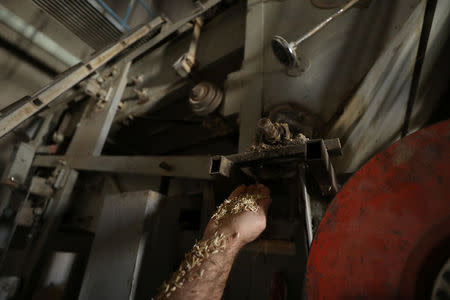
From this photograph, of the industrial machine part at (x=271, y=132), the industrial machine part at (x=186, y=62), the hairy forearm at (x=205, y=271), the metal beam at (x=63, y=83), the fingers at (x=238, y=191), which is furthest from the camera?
the industrial machine part at (x=186, y=62)

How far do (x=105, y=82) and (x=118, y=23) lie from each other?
1132 millimetres

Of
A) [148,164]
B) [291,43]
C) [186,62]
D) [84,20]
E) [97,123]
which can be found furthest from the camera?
[84,20]

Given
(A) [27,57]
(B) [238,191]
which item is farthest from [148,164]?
(A) [27,57]

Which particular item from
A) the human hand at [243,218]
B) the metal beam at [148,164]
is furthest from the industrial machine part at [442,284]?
the metal beam at [148,164]

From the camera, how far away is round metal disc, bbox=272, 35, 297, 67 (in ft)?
3.42

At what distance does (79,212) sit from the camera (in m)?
2.20

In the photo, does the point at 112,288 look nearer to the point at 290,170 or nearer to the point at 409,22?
the point at 290,170

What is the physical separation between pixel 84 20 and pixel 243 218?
3.56m

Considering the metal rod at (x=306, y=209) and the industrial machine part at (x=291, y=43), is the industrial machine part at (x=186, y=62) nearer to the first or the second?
the industrial machine part at (x=291, y=43)

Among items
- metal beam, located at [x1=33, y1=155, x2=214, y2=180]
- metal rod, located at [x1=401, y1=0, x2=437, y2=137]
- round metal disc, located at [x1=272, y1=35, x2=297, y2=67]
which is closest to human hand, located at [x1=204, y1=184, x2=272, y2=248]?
metal beam, located at [x1=33, y1=155, x2=214, y2=180]

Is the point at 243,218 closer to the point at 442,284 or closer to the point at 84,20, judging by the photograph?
the point at 442,284

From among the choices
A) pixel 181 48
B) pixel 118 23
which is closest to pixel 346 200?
pixel 181 48

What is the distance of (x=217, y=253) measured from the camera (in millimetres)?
733

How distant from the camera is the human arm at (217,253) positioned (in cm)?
69
